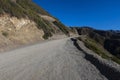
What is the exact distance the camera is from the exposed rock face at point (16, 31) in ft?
105

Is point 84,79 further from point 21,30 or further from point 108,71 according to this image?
point 21,30

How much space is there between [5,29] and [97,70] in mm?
24987

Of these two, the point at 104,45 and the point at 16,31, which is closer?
the point at 16,31

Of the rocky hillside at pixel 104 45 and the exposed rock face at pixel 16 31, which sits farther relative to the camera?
the exposed rock face at pixel 16 31

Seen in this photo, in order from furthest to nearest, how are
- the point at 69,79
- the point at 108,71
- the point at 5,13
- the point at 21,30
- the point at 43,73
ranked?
the point at 21,30 < the point at 5,13 < the point at 108,71 < the point at 43,73 < the point at 69,79

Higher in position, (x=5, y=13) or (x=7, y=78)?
(x=5, y=13)

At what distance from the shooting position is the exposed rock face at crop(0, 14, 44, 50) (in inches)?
1262

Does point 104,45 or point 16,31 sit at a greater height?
point 16,31

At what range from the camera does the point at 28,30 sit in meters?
44.4

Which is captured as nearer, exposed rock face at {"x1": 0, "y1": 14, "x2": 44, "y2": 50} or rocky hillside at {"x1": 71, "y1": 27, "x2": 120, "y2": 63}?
rocky hillside at {"x1": 71, "y1": 27, "x2": 120, "y2": 63}

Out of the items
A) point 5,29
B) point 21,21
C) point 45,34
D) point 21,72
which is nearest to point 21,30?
point 21,21

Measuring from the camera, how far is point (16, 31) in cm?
3856

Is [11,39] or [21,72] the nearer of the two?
[21,72]

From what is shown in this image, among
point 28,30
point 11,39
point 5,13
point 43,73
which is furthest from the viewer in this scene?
point 28,30
